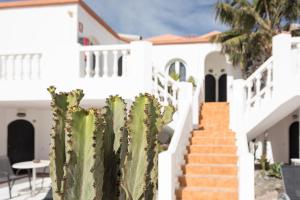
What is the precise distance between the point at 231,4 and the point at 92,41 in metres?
7.08

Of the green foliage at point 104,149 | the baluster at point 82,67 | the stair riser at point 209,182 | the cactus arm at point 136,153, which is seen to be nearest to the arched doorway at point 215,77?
the baluster at point 82,67

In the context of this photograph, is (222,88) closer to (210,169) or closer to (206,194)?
(210,169)

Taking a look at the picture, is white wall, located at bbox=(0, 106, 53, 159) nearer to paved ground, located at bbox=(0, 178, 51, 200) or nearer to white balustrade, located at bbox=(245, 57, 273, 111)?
paved ground, located at bbox=(0, 178, 51, 200)

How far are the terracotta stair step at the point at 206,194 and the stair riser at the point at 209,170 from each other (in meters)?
0.69

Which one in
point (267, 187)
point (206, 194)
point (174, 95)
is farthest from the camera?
point (174, 95)

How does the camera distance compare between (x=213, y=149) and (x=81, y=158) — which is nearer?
(x=81, y=158)

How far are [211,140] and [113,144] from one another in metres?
6.12

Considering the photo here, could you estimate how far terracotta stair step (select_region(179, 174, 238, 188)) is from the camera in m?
8.61

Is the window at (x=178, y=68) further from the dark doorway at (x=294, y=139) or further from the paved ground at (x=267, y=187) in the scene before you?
the paved ground at (x=267, y=187)

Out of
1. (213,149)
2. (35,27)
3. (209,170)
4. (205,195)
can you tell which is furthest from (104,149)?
(35,27)

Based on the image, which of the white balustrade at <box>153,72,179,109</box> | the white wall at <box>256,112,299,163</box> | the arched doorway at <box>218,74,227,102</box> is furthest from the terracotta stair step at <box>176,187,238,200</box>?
the arched doorway at <box>218,74,227,102</box>

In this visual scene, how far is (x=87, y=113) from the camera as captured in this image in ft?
13.4

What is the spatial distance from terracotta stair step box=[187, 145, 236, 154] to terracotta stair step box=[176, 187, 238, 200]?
1.69 meters

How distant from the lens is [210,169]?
Answer: 29.9 ft
